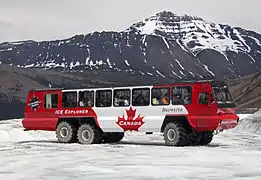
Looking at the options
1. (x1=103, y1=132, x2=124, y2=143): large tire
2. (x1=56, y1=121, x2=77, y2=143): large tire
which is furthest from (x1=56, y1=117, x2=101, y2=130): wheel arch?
(x1=103, y1=132, x2=124, y2=143): large tire

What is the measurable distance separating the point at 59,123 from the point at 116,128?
344 centimetres

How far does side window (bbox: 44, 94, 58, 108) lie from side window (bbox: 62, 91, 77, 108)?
20.5 inches

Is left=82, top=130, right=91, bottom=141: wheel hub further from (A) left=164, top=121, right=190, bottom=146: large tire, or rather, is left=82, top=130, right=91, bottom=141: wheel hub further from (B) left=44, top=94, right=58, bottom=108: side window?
(A) left=164, top=121, right=190, bottom=146: large tire

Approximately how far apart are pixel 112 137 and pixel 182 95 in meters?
5.61

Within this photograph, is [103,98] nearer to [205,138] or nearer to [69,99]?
[69,99]

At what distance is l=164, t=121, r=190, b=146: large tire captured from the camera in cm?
2209

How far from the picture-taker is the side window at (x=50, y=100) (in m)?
26.0

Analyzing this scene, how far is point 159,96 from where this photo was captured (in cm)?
2281

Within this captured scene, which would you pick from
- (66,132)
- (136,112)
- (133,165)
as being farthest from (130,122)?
(133,165)

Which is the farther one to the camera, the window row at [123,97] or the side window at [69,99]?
the side window at [69,99]

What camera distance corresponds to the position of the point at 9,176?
42.7ft

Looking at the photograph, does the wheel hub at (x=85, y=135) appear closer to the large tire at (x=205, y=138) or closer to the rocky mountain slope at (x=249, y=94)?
the large tire at (x=205, y=138)

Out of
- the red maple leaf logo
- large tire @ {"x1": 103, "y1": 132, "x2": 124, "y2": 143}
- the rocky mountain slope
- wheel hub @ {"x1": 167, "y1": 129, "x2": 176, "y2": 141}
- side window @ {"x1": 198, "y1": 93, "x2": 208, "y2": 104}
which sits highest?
the rocky mountain slope

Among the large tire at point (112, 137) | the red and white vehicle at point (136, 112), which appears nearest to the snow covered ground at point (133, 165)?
the red and white vehicle at point (136, 112)
